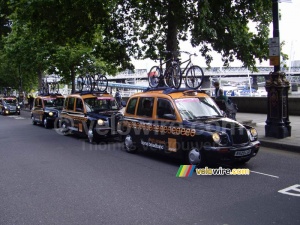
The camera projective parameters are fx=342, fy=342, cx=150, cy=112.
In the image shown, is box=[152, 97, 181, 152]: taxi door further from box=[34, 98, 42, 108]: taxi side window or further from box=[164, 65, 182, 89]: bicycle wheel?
box=[34, 98, 42, 108]: taxi side window

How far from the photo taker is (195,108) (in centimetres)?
866

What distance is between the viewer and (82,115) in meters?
13.1

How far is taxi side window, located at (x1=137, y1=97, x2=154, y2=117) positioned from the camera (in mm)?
9281

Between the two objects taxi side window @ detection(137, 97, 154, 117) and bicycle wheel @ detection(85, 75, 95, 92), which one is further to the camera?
bicycle wheel @ detection(85, 75, 95, 92)

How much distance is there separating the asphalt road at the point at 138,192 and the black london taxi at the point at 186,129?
1.55ft

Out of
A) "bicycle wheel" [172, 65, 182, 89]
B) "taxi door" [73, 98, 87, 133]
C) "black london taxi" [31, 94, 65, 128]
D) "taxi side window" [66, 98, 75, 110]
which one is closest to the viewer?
"bicycle wheel" [172, 65, 182, 89]

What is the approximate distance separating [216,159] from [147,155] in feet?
9.50

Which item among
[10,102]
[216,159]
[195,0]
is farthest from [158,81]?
[10,102]

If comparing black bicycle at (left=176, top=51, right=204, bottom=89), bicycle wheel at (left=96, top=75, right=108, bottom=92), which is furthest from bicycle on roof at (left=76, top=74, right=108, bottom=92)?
black bicycle at (left=176, top=51, right=204, bottom=89)

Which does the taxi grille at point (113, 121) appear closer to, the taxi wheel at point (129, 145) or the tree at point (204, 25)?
the taxi wheel at point (129, 145)

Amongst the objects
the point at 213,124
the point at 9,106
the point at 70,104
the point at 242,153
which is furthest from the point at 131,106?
the point at 9,106

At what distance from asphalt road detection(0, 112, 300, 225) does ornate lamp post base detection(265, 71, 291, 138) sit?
1590mm

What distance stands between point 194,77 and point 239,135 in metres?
3.87

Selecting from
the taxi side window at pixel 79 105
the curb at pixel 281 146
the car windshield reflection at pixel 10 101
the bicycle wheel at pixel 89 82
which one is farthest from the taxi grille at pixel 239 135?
the car windshield reflection at pixel 10 101
